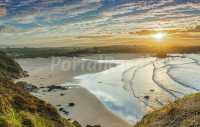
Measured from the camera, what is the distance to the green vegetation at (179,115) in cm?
717

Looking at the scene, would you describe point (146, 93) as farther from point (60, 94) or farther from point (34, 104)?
point (34, 104)

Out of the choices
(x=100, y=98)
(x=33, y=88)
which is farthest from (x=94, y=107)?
(x=33, y=88)

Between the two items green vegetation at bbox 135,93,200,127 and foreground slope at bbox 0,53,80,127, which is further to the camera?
foreground slope at bbox 0,53,80,127

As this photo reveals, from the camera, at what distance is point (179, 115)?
773 centimetres

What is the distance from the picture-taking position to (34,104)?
13062mm

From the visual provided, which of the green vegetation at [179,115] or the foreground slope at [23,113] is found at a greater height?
the green vegetation at [179,115]

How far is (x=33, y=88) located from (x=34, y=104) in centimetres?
2273

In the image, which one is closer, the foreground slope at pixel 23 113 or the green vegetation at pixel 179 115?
the green vegetation at pixel 179 115

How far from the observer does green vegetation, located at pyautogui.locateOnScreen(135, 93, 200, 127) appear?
7.17 metres

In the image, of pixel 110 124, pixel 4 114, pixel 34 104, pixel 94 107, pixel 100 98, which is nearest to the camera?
pixel 4 114

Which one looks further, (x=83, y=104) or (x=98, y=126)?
(x=83, y=104)

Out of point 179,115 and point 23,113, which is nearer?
point 179,115

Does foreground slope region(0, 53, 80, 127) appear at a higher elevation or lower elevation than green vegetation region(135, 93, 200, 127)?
lower

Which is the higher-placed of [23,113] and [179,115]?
[179,115]
